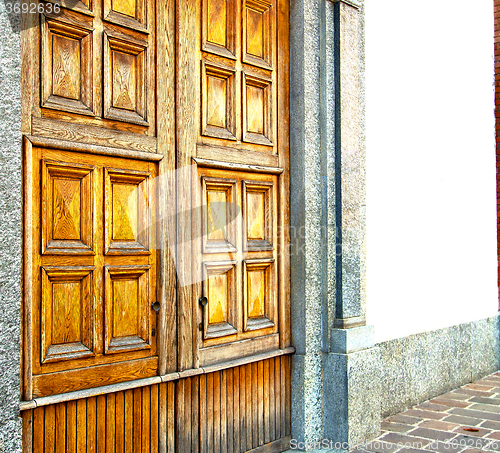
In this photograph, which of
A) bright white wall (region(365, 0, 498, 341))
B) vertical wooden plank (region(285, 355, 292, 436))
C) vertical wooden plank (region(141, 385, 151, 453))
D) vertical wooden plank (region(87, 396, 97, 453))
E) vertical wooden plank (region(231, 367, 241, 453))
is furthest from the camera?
bright white wall (region(365, 0, 498, 341))

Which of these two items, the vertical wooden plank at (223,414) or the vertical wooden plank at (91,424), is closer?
the vertical wooden plank at (91,424)

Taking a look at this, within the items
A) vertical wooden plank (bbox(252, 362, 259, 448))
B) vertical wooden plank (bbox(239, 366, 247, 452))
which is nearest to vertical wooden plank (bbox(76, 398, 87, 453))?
vertical wooden plank (bbox(239, 366, 247, 452))

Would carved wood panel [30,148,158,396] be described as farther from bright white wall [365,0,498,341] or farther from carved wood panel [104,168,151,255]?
bright white wall [365,0,498,341]

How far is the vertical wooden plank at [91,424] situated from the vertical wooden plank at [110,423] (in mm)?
80

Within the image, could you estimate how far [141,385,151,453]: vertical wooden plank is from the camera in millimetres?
3285

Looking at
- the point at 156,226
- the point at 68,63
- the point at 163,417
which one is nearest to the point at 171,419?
the point at 163,417

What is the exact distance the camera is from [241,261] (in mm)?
3986

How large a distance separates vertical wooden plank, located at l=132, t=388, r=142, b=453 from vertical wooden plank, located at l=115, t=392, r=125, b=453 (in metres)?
0.08

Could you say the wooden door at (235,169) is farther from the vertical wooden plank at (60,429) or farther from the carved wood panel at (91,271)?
the vertical wooden plank at (60,429)

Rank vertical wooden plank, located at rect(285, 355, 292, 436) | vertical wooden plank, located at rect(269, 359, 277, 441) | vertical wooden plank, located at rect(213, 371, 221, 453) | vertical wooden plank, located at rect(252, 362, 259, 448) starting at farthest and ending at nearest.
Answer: vertical wooden plank, located at rect(285, 355, 292, 436), vertical wooden plank, located at rect(269, 359, 277, 441), vertical wooden plank, located at rect(252, 362, 259, 448), vertical wooden plank, located at rect(213, 371, 221, 453)

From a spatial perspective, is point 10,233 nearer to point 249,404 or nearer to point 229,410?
point 229,410

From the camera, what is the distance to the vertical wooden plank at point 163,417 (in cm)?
338

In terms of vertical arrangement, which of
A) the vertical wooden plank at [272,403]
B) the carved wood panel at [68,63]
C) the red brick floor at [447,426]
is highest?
the carved wood panel at [68,63]

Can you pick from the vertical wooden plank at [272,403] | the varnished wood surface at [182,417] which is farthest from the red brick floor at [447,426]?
the varnished wood surface at [182,417]
